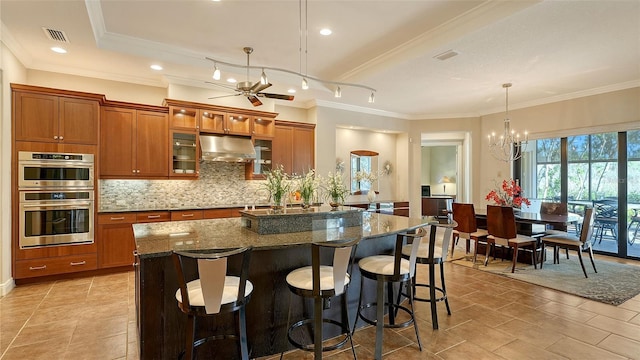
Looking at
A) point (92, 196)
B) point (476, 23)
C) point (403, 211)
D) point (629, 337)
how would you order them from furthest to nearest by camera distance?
1. point (403, 211)
2. point (92, 196)
3. point (476, 23)
4. point (629, 337)

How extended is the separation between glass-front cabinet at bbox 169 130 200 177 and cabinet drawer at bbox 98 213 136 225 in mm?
857

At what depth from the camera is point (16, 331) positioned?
2.84m

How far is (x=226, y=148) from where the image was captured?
5.32 meters

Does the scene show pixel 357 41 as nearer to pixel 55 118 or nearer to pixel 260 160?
pixel 260 160

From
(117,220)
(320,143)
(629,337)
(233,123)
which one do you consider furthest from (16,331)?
(629,337)

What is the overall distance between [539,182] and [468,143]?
1.79 m

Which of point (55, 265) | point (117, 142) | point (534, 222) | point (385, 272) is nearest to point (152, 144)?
point (117, 142)

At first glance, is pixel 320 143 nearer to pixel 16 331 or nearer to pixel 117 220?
pixel 117 220

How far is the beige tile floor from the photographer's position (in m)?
2.51

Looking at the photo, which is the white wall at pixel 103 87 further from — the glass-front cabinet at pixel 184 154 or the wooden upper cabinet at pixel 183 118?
the glass-front cabinet at pixel 184 154

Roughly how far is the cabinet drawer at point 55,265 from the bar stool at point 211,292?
318 cm

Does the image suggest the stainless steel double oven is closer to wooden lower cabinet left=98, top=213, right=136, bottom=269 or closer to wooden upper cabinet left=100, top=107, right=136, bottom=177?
wooden lower cabinet left=98, top=213, right=136, bottom=269

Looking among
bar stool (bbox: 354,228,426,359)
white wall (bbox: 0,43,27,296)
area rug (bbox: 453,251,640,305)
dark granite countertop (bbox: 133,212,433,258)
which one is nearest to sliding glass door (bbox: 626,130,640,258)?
area rug (bbox: 453,251,640,305)

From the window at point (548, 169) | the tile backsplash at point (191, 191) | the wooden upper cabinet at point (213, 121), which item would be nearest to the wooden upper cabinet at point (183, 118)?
the wooden upper cabinet at point (213, 121)
